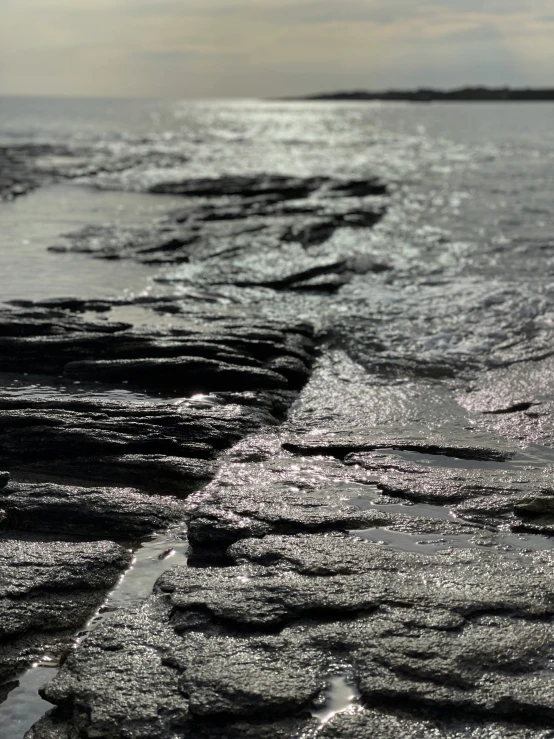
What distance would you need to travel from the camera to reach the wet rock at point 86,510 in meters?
6.45

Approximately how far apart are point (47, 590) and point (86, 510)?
1143 millimetres

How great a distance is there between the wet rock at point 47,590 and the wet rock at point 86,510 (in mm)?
298

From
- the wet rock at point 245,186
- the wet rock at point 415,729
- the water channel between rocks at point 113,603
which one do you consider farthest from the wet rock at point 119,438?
the wet rock at point 245,186

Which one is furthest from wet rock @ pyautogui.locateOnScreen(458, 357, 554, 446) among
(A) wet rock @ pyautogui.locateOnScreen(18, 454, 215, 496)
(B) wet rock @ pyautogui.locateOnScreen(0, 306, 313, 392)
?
(A) wet rock @ pyautogui.locateOnScreen(18, 454, 215, 496)

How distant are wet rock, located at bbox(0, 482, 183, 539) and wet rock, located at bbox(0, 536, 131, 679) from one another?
0.30 metres

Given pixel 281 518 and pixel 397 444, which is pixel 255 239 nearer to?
pixel 397 444

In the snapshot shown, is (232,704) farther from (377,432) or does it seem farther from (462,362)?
(462,362)

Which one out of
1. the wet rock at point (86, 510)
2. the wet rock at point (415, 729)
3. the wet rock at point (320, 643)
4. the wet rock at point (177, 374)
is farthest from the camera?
the wet rock at point (177, 374)

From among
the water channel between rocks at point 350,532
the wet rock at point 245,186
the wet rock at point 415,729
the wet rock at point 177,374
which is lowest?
the wet rock at point 415,729

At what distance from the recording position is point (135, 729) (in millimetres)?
4230

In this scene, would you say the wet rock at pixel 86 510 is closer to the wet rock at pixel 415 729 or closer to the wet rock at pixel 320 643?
the wet rock at pixel 320 643

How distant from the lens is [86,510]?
259 inches

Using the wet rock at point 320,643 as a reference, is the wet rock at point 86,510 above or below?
above

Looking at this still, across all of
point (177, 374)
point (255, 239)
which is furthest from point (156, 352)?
point (255, 239)
